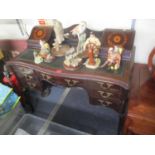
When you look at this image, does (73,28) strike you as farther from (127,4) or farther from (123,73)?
(127,4)

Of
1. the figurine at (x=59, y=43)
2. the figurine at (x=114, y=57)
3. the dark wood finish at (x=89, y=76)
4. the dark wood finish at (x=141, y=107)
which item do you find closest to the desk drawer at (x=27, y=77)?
the dark wood finish at (x=89, y=76)

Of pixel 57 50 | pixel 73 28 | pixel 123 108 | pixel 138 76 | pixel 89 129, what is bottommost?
pixel 89 129

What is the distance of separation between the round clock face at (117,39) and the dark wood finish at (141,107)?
30 centimetres

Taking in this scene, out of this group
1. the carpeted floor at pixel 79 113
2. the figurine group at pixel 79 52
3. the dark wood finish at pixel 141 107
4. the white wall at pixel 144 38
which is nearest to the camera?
the dark wood finish at pixel 141 107

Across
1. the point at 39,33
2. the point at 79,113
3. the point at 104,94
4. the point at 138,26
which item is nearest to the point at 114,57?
the point at 104,94

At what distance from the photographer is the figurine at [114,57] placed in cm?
105

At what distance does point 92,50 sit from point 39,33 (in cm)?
55

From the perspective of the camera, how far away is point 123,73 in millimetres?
1045

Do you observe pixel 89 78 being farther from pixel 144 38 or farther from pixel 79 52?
pixel 144 38

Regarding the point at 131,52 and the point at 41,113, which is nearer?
the point at 131,52

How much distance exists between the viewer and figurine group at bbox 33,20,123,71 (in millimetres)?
1076

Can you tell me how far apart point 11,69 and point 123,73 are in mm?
919

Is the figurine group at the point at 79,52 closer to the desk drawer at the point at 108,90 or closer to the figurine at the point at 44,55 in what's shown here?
the figurine at the point at 44,55
